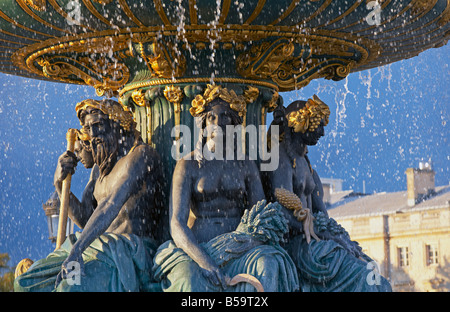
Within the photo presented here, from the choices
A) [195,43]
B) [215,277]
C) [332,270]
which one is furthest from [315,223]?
[195,43]

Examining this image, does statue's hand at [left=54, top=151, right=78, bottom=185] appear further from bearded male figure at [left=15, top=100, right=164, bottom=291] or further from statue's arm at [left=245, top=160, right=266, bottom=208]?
statue's arm at [left=245, top=160, right=266, bottom=208]

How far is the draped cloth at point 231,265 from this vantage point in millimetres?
7180

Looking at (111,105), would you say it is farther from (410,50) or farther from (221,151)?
(410,50)

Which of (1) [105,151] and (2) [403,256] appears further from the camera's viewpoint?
(2) [403,256]

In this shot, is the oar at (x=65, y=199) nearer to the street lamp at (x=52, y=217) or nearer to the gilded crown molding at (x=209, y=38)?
the street lamp at (x=52, y=217)

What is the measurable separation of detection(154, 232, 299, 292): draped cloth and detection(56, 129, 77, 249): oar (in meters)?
1.11

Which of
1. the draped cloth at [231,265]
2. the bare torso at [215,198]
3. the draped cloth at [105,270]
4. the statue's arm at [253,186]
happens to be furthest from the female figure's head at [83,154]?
the statue's arm at [253,186]

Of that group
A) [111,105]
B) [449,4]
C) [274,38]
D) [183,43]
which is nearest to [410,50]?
[449,4]

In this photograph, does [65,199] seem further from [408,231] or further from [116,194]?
[408,231]

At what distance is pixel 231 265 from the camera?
737 centimetres

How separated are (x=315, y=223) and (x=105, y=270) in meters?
1.70

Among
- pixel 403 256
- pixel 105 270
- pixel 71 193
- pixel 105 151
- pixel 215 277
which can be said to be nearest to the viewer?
pixel 215 277

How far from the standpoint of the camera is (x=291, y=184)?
8.17 meters

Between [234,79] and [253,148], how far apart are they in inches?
23.2
